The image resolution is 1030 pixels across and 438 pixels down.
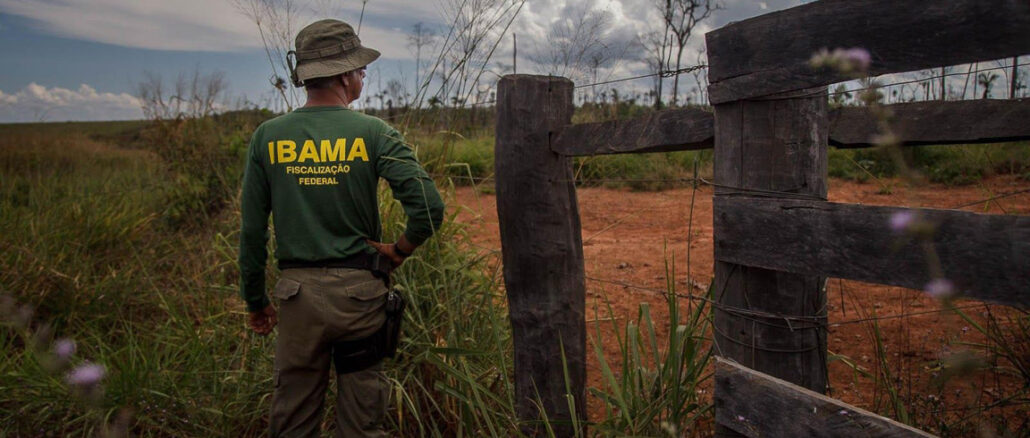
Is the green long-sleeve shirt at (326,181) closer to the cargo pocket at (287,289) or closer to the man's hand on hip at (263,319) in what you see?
the cargo pocket at (287,289)

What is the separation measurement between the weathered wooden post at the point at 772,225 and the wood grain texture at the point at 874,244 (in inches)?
1.1

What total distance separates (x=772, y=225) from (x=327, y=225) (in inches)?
64.5

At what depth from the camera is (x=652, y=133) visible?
78.4 inches

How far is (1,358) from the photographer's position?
3.77 metres

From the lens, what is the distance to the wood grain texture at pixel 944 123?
4.83 feet

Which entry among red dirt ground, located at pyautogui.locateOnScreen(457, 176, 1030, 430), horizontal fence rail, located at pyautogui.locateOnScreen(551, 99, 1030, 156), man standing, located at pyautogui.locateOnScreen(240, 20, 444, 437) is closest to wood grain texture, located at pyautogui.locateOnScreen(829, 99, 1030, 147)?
horizontal fence rail, located at pyautogui.locateOnScreen(551, 99, 1030, 156)

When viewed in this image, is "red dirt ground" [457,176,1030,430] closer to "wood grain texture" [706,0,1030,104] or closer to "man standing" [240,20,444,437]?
"wood grain texture" [706,0,1030,104]

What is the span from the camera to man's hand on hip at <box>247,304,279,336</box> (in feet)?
9.33

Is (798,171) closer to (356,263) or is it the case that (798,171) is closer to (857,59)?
(857,59)

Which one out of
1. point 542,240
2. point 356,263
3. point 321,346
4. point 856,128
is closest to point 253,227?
point 356,263

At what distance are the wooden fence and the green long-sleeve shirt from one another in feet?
1.70

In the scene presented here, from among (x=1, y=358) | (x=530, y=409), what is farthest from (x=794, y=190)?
(x=1, y=358)

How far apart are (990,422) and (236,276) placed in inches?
179

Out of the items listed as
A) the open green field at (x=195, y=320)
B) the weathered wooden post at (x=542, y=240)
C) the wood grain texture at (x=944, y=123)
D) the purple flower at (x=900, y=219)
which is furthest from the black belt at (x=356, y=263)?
the purple flower at (x=900, y=219)
